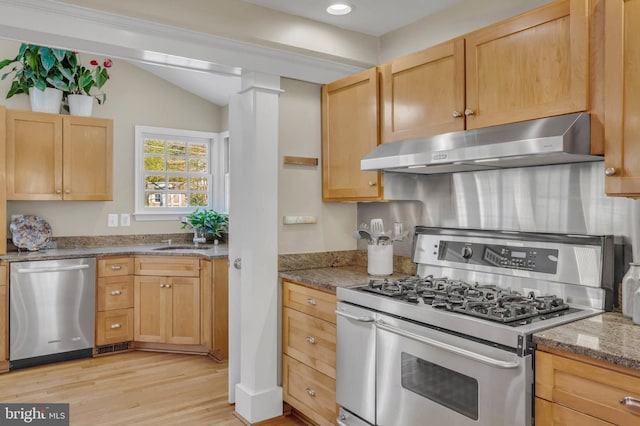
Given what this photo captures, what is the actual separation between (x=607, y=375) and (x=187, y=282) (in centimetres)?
328

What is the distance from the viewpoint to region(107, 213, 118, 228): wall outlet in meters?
4.48

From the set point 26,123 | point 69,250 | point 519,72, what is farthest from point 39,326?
point 519,72

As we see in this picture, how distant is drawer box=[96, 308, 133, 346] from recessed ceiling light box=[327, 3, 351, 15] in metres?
2.97

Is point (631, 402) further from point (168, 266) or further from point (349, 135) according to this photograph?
point (168, 266)

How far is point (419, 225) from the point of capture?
278cm

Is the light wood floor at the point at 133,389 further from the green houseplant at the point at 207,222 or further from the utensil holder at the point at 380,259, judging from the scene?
the green houseplant at the point at 207,222

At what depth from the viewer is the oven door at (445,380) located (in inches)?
60.8

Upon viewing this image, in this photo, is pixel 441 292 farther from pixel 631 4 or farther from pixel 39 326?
pixel 39 326

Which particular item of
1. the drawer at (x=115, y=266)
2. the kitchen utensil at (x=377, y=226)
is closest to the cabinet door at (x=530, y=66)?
the kitchen utensil at (x=377, y=226)

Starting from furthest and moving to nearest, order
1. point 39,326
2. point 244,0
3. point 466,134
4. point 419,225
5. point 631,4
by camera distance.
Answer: point 39,326, point 419,225, point 244,0, point 466,134, point 631,4

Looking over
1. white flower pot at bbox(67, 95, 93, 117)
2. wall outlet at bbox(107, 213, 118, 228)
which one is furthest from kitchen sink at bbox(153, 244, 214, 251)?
white flower pot at bbox(67, 95, 93, 117)

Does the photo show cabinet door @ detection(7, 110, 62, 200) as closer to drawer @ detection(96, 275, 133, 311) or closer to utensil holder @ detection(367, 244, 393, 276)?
drawer @ detection(96, 275, 133, 311)

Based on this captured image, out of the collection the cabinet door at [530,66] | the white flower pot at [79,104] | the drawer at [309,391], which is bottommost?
the drawer at [309,391]

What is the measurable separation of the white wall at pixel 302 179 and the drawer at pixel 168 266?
4.54 feet
